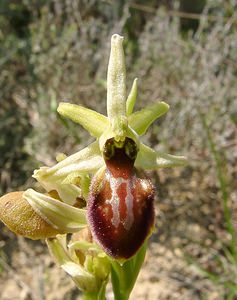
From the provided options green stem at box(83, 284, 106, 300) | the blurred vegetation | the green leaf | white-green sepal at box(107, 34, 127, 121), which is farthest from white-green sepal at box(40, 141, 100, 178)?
the blurred vegetation

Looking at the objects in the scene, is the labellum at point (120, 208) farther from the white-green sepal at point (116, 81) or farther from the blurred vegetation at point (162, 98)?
the blurred vegetation at point (162, 98)

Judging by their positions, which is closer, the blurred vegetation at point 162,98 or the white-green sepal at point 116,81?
the white-green sepal at point 116,81

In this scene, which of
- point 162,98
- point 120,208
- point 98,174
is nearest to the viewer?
point 120,208

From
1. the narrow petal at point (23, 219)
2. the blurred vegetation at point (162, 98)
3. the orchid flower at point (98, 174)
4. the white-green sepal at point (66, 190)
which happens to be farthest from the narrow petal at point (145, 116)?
the blurred vegetation at point (162, 98)

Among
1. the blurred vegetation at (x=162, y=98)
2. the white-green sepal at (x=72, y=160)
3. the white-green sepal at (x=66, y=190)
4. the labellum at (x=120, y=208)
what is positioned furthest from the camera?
the blurred vegetation at (x=162, y=98)

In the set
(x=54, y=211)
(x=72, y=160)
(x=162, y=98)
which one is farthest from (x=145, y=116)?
(x=162, y=98)

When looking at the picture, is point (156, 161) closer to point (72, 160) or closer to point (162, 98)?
point (72, 160)
